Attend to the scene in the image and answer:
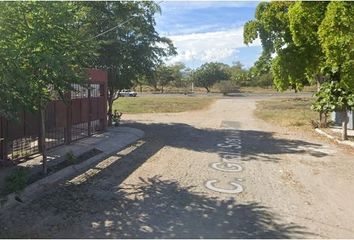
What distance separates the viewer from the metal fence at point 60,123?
389 inches

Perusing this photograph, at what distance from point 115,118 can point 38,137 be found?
29.7 feet

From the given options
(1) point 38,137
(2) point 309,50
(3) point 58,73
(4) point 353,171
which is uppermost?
(2) point 309,50

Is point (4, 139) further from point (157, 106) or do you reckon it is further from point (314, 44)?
point (157, 106)

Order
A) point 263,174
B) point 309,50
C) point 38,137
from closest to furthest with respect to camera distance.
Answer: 1. point 263,174
2. point 38,137
3. point 309,50

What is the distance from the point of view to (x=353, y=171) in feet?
34.8

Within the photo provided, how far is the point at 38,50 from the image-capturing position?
7672 millimetres

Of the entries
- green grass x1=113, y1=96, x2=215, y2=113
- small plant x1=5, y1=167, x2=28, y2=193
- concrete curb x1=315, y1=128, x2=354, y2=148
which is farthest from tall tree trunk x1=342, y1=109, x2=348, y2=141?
green grass x1=113, y1=96, x2=215, y2=113

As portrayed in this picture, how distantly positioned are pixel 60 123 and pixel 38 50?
190 inches

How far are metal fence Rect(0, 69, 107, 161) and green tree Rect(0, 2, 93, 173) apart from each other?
0.62 m

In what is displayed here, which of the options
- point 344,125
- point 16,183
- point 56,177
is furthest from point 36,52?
point 344,125

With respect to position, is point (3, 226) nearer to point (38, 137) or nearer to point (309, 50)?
point (38, 137)

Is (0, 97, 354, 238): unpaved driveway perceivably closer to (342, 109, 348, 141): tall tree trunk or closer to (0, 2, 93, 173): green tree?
(0, 2, 93, 173): green tree

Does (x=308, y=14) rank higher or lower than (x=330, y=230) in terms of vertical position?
higher

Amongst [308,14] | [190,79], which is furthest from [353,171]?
[190,79]
